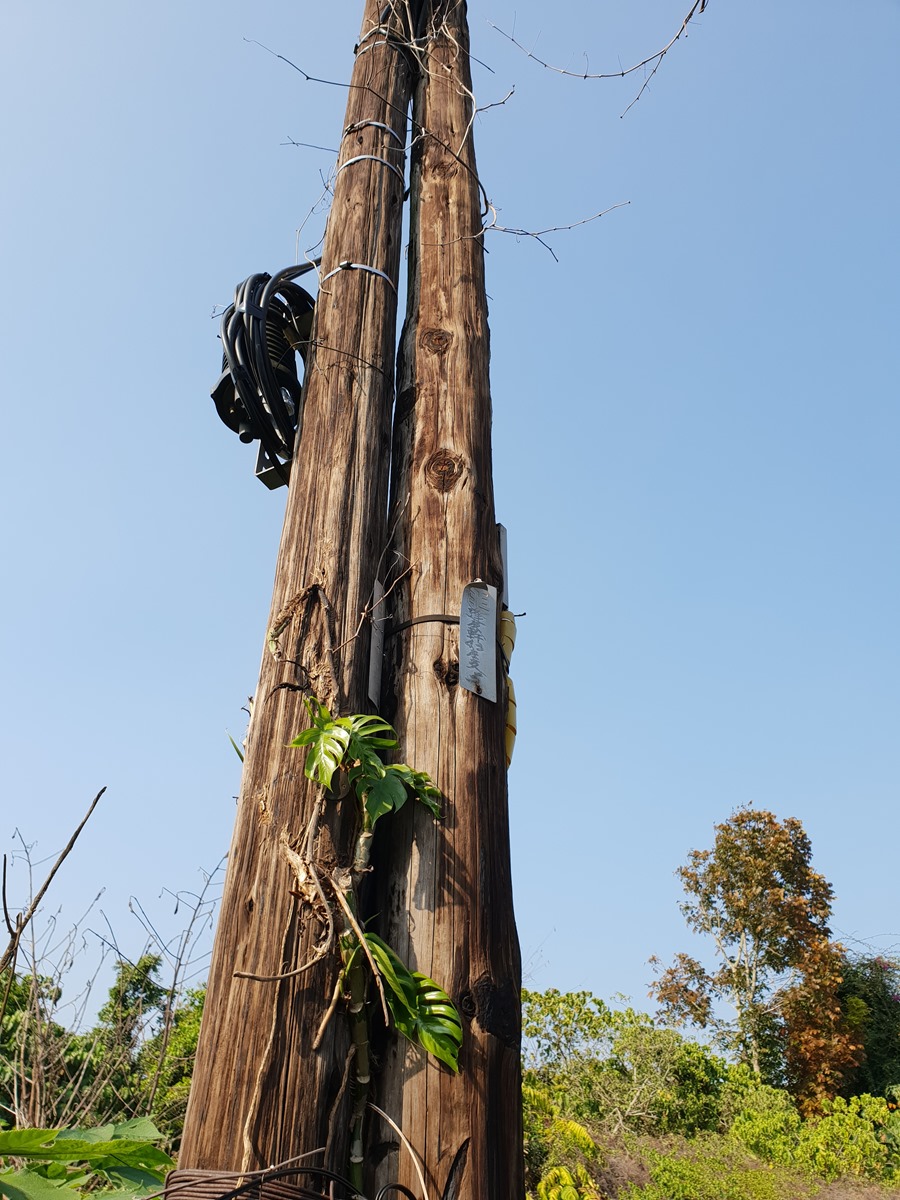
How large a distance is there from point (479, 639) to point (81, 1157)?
155 cm

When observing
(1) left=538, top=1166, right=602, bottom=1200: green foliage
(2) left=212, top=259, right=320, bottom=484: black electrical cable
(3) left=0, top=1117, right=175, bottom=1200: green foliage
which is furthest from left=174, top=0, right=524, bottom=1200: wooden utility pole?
(1) left=538, top=1166, right=602, bottom=1200: green foliage

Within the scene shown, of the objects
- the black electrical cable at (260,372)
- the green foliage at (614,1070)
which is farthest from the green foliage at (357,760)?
the green foliage at (614,1070)

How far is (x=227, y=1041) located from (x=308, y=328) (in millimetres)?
2424

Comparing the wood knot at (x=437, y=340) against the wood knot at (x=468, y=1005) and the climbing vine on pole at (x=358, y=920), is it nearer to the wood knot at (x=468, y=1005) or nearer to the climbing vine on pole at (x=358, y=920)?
the climbing vine on pole at (x=358, y=920)

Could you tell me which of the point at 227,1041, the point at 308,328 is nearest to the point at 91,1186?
the point at 227,1041

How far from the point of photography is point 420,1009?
183cm

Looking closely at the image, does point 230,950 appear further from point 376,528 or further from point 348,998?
point 376,528

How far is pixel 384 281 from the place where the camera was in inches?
121

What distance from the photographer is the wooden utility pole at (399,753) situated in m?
1.72

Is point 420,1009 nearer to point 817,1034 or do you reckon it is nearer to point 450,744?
point 450,744

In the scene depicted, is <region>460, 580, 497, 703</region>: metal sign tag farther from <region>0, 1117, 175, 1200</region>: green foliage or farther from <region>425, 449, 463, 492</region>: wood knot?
<region>0, 1117, 175, 1200</region>: green foliage

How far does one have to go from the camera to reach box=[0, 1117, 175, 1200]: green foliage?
92 cm

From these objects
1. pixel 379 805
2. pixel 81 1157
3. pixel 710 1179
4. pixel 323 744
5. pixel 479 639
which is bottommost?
pixel 710 1179

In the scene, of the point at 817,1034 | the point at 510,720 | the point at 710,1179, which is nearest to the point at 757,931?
the point at 817,1034
